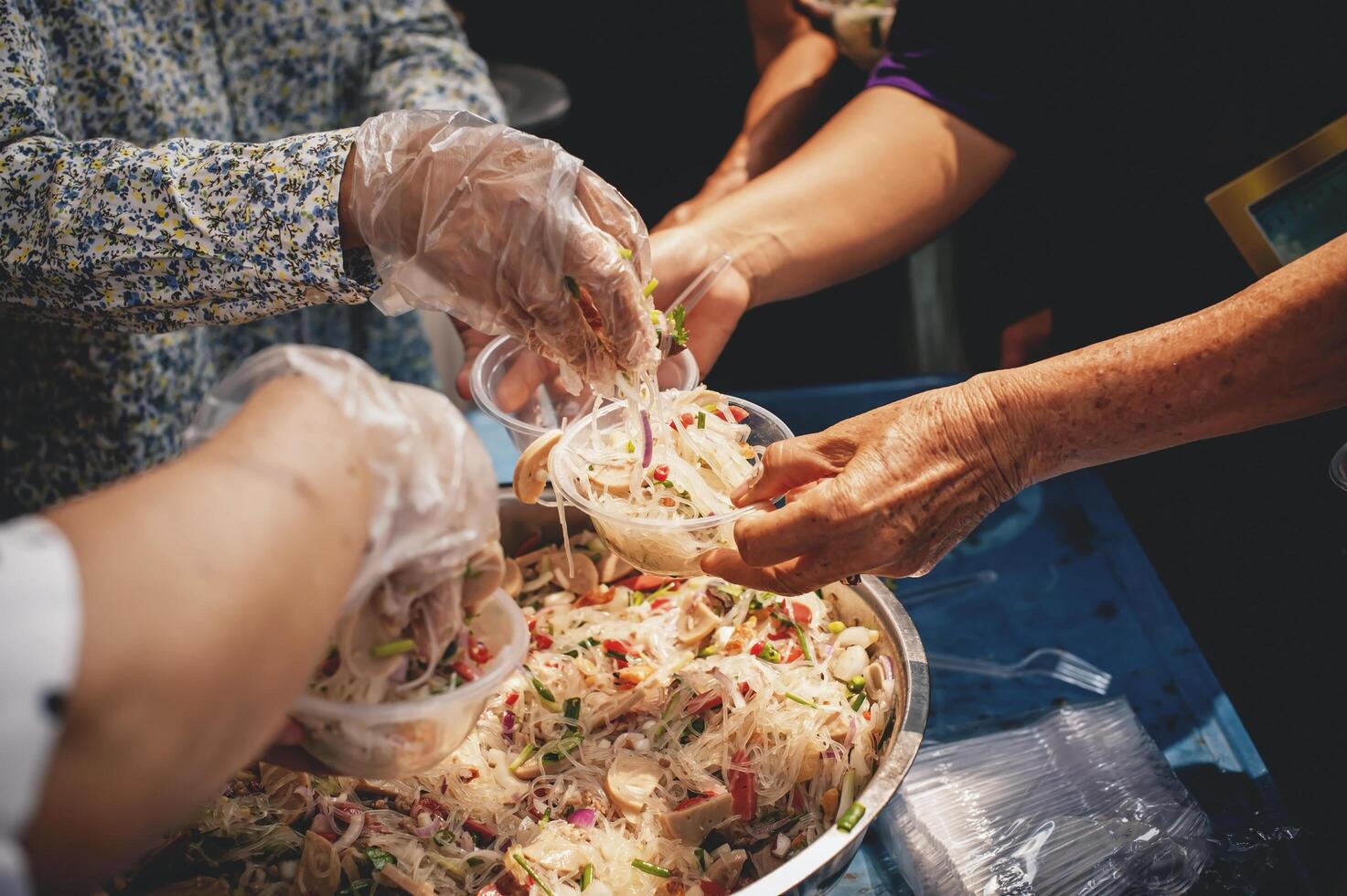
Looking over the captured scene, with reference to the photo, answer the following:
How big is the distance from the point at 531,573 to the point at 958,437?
1172 mm

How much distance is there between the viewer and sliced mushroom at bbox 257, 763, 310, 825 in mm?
1799

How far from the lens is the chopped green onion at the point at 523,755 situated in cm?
195

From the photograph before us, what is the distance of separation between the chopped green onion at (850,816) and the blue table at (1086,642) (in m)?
0.49

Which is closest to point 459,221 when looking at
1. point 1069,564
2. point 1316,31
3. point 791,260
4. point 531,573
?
point 531,573

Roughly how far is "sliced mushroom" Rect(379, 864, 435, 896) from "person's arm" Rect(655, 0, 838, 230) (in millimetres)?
2629

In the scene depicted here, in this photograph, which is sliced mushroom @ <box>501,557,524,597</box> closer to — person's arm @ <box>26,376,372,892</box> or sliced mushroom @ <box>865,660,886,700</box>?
sliced mushroom @ <box>865,660,886,700</box>

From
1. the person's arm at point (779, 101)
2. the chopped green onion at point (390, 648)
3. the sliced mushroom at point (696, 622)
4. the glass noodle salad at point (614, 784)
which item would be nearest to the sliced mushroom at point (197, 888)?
the glass noodle salad at point (614, 784)

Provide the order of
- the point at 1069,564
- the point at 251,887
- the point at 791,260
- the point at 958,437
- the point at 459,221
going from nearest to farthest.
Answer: the point at 251,887, the point at 958,437, the point at 459,221, the point at 1069,564, the point at 791,260

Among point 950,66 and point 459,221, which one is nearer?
point 459,221

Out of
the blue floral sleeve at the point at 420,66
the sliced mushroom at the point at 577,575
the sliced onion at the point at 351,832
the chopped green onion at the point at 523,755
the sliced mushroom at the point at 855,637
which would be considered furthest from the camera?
the blue floral sleeve at the point at 420,66

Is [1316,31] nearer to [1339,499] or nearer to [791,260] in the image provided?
[1339,499]

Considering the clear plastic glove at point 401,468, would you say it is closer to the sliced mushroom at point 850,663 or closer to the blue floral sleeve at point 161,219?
the blue floral sleeve at point 161,219

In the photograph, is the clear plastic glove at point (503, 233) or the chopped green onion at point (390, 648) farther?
the clear plastic glove at point (503, 233)

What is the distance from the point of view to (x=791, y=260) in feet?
9.74
